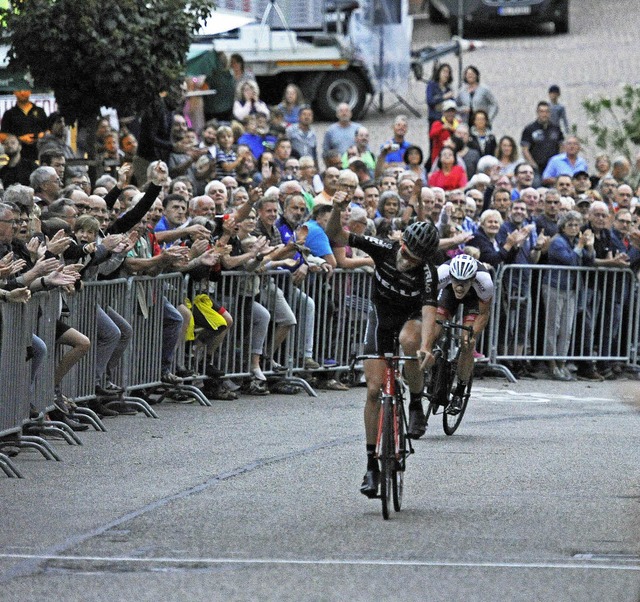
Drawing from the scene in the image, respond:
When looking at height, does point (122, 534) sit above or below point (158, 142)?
below

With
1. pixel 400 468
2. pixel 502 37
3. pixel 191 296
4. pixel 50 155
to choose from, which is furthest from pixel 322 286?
pixel 502 37

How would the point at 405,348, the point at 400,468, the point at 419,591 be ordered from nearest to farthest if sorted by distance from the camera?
the point at 419,591 < the point at 400,468 < the point at 405,348

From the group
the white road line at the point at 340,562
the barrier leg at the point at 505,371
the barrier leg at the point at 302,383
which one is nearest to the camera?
the white road line at the point at 340,562

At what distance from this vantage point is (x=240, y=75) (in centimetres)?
2562

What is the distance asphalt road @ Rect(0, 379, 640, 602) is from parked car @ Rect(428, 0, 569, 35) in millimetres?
24556

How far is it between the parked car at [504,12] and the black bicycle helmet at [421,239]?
27849mm

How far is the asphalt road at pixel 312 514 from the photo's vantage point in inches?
342

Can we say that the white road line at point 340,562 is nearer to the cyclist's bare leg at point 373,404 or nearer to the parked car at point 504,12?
the cyclist's bare leg at point 373,404

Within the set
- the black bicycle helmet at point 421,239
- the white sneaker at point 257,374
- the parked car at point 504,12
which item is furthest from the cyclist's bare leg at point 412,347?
the parked car at point 504,12

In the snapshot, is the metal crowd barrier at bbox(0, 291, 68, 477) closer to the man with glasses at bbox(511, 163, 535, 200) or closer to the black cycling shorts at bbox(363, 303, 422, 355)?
the black cycling shorts at bbox(363, 303, 422, 355)

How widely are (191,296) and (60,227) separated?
2.26 meters

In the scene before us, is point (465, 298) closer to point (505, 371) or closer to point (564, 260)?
point (505, 371)

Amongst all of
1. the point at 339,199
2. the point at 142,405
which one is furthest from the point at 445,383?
the point at 339,199

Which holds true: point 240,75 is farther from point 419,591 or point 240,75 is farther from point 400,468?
point 419,591
